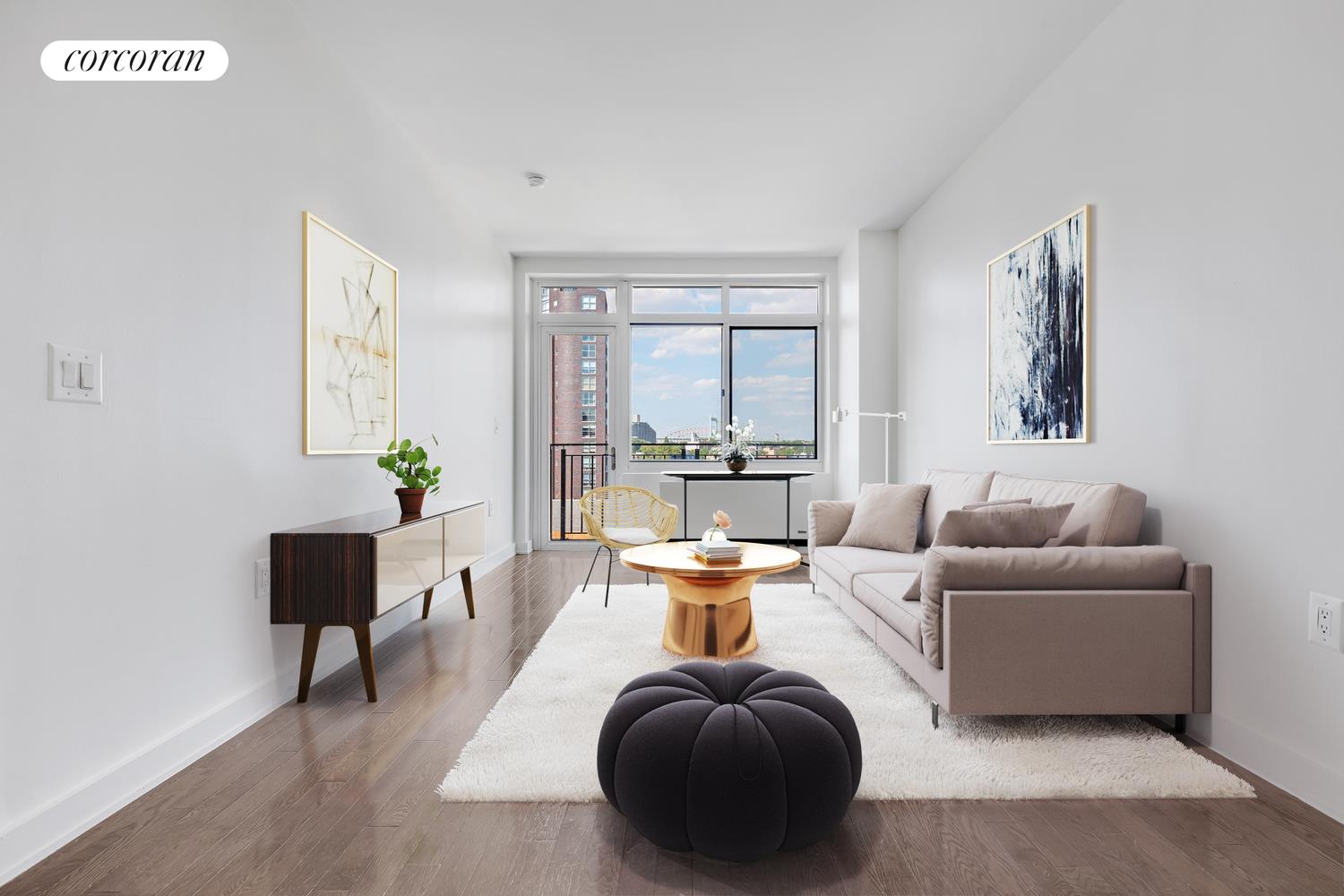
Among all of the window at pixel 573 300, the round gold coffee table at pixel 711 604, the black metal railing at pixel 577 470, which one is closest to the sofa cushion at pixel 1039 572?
the round gold coffee table at pixel 711 604

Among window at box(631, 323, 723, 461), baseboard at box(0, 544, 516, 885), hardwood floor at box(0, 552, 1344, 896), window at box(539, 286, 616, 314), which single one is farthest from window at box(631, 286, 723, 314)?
hardwood floor at box(0, 552, 1344, 896)

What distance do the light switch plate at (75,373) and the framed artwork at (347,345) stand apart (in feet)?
3.58

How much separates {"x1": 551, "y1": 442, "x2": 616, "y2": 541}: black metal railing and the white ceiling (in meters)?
2.30

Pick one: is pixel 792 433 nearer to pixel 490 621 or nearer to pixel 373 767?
pixel 490 621

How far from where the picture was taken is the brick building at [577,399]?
6941 millimetres

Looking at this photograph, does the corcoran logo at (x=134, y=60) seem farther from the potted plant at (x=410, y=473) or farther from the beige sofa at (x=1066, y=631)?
the beige sofa at (x=1066, y=631)

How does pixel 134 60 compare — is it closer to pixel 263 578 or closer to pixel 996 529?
pixel 263 578

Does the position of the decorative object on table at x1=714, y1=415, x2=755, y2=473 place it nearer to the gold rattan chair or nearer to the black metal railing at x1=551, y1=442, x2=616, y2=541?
the gold rattan chair

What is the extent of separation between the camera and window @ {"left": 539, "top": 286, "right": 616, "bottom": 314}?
22.8 feet

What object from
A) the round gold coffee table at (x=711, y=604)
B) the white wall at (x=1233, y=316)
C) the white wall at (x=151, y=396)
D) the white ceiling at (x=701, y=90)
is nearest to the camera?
the white wall at (x=151, y=396)

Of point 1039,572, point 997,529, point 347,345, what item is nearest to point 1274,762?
point 1039,572

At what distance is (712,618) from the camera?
11.0ft

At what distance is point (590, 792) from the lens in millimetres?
2023

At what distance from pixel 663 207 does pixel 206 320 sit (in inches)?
142
